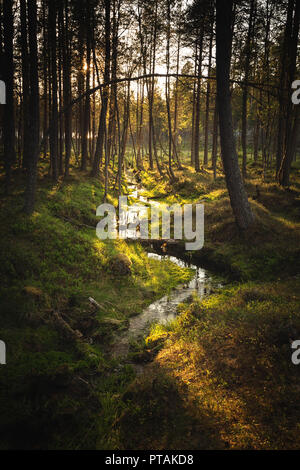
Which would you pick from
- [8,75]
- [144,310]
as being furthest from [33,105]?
[144,310]

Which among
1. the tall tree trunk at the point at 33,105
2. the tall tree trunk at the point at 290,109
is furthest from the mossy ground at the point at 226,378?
the tall tree trunk at the point at 290,109

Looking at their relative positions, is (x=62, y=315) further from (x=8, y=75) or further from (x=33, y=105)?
(x=8, y=75)

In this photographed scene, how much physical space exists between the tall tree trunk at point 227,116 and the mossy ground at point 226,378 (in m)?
3.07

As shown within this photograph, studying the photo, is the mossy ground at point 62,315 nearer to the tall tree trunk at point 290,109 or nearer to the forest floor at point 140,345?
the forest floor at point 140,345

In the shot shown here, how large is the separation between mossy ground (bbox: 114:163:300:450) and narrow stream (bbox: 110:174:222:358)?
1.42 feet

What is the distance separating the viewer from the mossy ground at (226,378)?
11.6ft

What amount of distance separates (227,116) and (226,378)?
9657mm

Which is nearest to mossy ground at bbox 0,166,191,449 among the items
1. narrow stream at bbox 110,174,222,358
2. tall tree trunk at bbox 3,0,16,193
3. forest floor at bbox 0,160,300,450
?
forest floor at bbox 0,160,300,450

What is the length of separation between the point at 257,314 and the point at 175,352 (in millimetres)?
2230

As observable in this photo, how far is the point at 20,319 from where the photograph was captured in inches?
241

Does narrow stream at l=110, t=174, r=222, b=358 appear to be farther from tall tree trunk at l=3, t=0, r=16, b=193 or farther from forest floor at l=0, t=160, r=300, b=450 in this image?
tall tree trunk at l=3, t=0, r=16, b=193

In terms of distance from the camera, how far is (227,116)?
409 inches

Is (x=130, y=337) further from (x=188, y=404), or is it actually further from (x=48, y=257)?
(x=48, y=257)
